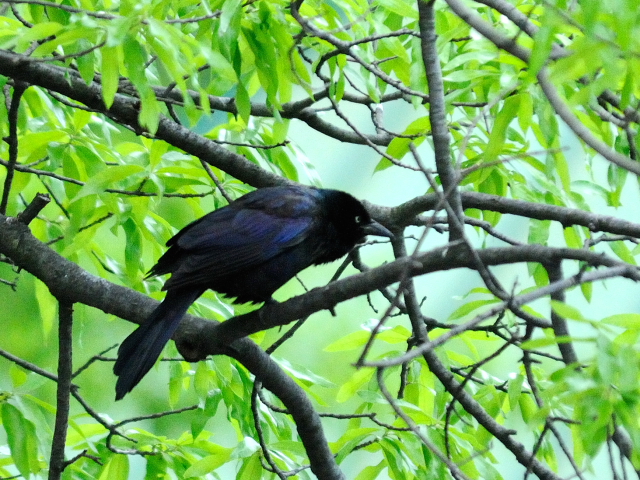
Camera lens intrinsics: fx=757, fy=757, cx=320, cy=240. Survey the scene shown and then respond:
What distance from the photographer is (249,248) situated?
3383 millimetres

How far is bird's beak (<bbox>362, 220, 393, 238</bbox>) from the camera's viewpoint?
3568mm

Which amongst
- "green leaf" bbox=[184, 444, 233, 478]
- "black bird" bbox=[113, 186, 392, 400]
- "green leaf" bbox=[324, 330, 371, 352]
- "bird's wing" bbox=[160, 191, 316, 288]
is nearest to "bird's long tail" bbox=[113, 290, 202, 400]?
"black bird" bbox=[113, 186, 392, 400]

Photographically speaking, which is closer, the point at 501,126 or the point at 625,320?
the point at 625,320

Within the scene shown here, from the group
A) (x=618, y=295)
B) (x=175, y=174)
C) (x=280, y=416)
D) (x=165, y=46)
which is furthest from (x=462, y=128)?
(x=618, y=295)

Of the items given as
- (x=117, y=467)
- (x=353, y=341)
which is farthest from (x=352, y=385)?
(x=117, y=467)

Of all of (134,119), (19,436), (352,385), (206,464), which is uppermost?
(134,119)

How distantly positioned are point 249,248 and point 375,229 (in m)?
0.63

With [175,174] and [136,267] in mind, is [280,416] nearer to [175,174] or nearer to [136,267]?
[136,267]

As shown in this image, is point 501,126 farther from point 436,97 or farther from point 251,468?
point 251,468

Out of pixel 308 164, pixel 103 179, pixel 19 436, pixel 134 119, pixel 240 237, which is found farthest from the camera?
pixel 308 164

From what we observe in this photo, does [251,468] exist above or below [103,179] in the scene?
below

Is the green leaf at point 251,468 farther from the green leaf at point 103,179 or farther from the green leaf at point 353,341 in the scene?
the green leaf at point 103,179

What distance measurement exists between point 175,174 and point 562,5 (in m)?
1.93

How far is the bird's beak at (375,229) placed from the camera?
140 inches
